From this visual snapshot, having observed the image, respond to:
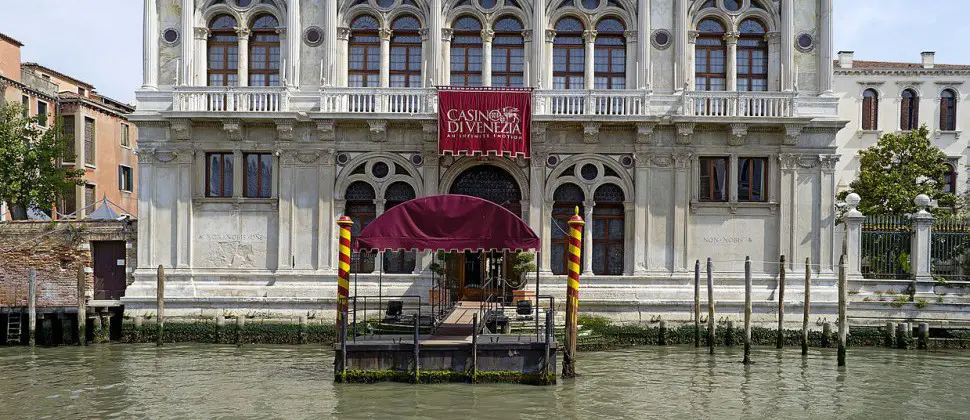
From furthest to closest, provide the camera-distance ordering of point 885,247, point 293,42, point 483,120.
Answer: point 885,247, point 293,42, point 483,120

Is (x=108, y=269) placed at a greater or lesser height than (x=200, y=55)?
lesser

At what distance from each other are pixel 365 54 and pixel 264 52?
2.68 metres

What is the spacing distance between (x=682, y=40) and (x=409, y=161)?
7.72 m

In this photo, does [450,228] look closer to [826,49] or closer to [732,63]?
[732,63]

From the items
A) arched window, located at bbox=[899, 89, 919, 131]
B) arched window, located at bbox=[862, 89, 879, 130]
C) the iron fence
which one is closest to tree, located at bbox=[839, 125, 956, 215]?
arched window, located at bbox=[899, 89, 919, 131]

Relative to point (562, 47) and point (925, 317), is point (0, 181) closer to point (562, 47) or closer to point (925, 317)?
point (562, 47)

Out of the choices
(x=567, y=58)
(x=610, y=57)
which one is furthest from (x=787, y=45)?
(x=567, y=58)

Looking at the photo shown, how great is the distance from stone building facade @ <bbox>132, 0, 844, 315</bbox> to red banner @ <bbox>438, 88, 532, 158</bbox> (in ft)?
1.82

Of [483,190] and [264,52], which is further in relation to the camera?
[264,52]

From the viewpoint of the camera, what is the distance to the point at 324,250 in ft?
88.3

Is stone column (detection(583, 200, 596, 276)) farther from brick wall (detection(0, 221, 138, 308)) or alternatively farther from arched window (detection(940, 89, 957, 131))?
arched window (detection(940, 89, 957, 131))

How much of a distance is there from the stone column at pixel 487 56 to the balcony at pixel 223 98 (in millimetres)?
5120

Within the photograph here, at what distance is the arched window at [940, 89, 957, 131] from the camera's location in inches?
1628

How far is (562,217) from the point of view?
89.1ft
